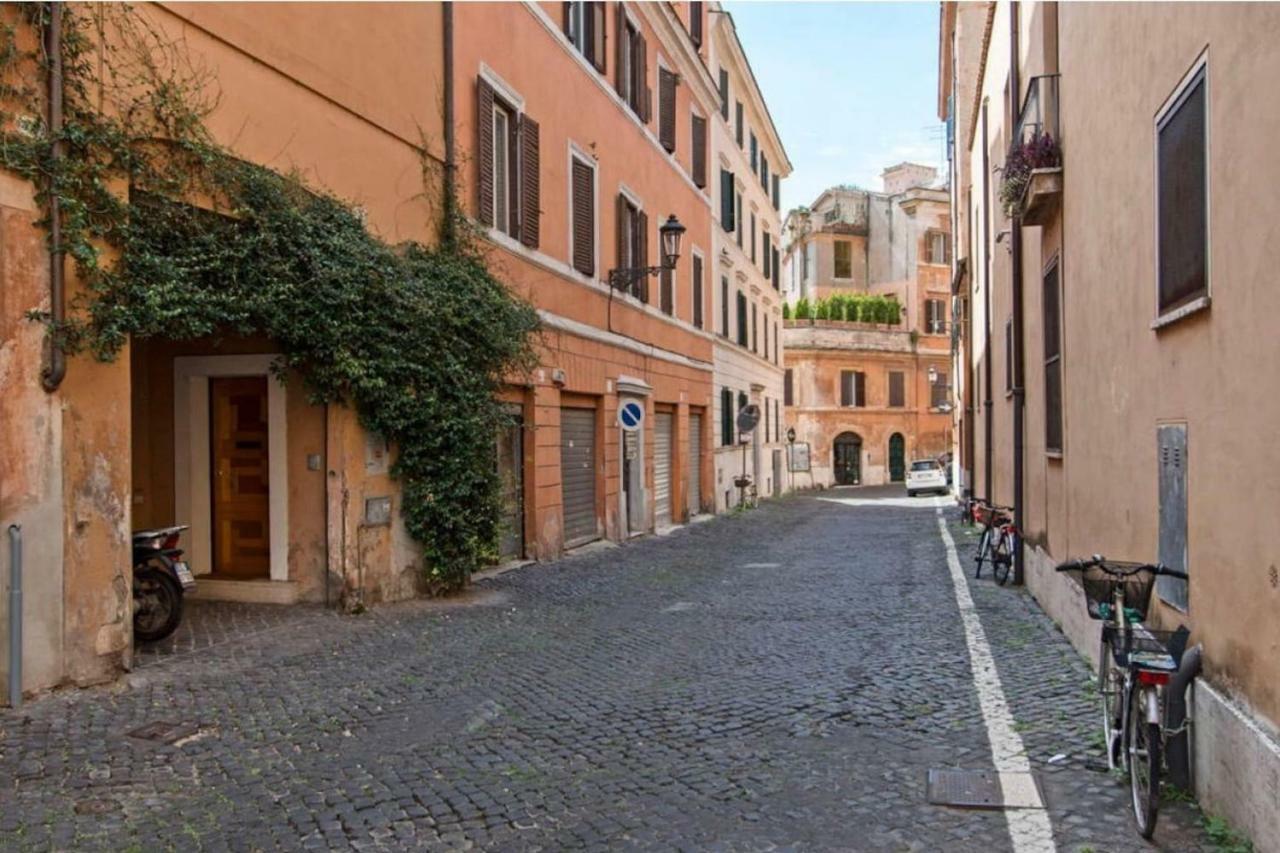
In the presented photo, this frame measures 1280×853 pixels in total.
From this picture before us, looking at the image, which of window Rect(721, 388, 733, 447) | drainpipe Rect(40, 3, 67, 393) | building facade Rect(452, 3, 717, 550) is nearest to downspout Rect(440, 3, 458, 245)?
building facade Rect(452, 3, 717, 550)

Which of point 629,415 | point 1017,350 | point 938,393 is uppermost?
point 938,393

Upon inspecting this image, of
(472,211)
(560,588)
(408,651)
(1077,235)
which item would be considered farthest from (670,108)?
(408,651)

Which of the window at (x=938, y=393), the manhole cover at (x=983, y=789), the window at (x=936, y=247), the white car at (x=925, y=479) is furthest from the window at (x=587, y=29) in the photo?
the window at (x=936, y=247)

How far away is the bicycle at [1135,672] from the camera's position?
414 centimetres

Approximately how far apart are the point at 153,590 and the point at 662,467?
1389 cm

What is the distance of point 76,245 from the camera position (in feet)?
20.2

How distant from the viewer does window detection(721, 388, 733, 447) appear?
26.1 metres

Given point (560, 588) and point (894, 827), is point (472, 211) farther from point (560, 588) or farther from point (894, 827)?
point (894, 827)

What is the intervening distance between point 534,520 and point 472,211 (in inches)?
163

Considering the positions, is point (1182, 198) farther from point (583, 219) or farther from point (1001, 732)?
point (583, 219)

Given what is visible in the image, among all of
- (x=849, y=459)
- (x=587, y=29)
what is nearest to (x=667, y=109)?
(x=587, y=29)

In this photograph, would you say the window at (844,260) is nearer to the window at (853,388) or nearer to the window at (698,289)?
the window at (853,388)

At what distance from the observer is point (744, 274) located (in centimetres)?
3020

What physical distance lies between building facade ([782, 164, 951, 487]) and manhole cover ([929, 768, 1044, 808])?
1677 inches
